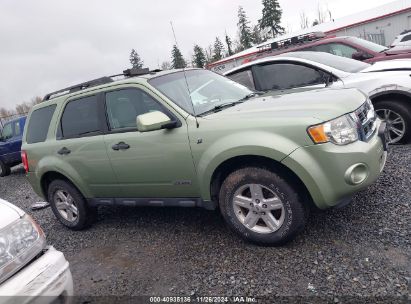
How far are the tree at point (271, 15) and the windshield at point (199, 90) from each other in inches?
1936

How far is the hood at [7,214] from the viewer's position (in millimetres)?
2250

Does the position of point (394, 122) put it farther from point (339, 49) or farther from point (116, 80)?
point (116, 80)

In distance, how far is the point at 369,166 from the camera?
2.95 metres

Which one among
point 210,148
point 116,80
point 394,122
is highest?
point 116,80

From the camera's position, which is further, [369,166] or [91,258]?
[91,258]

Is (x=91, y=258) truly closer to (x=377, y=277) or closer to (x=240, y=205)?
(x=240, y=205)

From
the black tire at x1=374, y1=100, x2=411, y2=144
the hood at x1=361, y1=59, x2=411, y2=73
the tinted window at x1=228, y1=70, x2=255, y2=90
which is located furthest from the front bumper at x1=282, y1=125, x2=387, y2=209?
the tinted window at x1=228, y1=70, x2=255, y2=90

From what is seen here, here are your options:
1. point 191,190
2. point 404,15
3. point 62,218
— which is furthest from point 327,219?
point 404,15

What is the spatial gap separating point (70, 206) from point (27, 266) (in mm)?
2604

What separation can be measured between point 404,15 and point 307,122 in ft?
85.9

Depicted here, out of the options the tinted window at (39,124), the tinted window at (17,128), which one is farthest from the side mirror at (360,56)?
the tinted window at (17,128)

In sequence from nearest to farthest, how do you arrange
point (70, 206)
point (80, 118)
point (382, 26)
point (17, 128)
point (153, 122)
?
point (153, 122) → point (80, 118) → point (70, 206) → point (17, 128) → point (382, 26)

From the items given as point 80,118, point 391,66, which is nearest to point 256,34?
point 391,66

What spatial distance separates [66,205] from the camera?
4824 millimetres
